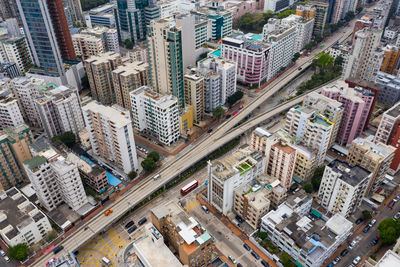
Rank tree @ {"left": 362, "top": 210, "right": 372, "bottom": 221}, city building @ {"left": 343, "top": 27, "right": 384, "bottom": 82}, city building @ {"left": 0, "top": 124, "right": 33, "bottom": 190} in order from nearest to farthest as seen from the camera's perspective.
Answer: tree @ {"left": 362, "top": 210, "right": 372, "bottom": 221} < city building @ {"left": 0, "top": 124, "right": 33, "bottom": 190} < city building @ {"left": 343, "top": 27, "right": 384, "bottom": 82}

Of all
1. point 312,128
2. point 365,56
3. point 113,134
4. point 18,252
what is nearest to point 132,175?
point 113,134

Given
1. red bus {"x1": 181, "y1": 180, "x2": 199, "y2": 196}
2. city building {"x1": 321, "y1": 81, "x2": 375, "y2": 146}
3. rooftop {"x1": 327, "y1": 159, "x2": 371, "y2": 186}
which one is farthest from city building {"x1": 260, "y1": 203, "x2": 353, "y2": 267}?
city building {"x1": 321, "y1": 81, "x2": 375, "y2": 146}

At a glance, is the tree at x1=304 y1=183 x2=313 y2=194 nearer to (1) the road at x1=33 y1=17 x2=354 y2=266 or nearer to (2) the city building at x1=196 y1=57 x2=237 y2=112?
(1) the road at x1=33 y1=17 x2=354 y2=266

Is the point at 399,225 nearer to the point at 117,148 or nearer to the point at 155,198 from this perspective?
the point at 155,198

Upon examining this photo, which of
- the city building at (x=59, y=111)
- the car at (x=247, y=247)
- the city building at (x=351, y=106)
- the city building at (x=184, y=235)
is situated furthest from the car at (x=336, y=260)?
the city building at (x=59, y=111)

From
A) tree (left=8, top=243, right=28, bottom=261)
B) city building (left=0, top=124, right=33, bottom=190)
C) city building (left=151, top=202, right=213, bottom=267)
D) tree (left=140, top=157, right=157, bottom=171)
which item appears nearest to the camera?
city building (left=151, top=202, right=213, bottom=267)
